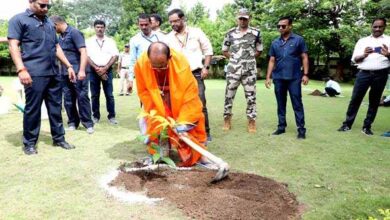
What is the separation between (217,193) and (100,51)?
4.53 meters

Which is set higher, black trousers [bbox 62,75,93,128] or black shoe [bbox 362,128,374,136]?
black trousers [bbox 62,75,93,128]

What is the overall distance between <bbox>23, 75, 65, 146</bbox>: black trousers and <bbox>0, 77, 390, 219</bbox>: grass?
25cm

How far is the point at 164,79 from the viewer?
15.1 ft

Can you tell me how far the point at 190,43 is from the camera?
5660 millimetres

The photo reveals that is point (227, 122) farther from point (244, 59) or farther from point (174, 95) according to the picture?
point (174, 95)

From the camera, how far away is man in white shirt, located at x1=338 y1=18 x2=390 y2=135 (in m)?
6.16

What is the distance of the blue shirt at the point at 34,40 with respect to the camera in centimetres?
466

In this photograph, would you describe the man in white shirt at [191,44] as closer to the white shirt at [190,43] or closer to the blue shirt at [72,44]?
the white shirt at [190,43]

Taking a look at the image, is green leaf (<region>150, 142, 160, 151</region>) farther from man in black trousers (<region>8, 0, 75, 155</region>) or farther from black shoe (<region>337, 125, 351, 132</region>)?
black shoe (<region>337, 125, 351, 132</region>)

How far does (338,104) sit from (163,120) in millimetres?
8000

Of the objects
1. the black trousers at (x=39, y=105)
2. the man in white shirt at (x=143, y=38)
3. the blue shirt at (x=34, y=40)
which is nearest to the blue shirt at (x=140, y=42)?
the man in white shirt at (x=143, y=38)

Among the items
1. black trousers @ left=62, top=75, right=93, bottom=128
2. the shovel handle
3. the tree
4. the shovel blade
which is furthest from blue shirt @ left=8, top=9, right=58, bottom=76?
the tree

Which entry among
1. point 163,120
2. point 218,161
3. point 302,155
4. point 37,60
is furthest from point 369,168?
point 37,60

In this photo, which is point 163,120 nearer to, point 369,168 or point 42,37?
point 42,37
